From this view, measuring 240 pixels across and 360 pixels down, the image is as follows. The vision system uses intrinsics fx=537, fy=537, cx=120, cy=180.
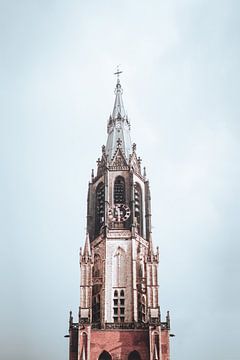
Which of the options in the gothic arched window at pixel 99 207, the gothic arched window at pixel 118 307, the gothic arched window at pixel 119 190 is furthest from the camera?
the gothic arched window at pixel 119 190

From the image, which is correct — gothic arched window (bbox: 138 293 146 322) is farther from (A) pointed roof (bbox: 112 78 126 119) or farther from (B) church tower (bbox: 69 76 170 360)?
(A) pointed roof (bbox: 112 78 126 119)

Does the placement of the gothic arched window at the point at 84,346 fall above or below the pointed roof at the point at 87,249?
below

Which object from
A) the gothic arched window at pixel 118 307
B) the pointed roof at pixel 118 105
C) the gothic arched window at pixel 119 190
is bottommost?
the gothic arched window at pixel 118 307

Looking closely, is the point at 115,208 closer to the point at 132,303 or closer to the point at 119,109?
the point at 132,303

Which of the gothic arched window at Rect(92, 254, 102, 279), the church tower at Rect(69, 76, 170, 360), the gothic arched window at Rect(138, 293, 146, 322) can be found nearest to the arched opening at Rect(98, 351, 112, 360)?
the church tower at Rect(69, 76, 170, 360)

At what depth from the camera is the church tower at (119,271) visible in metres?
57.1

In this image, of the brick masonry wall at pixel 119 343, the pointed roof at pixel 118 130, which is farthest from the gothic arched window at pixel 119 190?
the brick masonry wall at pixel 119 343

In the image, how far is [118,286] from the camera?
206 ft

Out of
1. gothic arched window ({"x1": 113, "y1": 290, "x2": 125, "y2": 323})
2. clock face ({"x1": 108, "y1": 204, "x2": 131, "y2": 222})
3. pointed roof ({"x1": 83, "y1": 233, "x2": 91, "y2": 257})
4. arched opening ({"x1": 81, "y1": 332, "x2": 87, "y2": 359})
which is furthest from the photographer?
clock face ({"x1": 108, "y1": 204, "x2": 131, "y2": 222})

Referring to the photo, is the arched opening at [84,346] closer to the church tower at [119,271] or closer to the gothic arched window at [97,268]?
the church tower at [119,271]

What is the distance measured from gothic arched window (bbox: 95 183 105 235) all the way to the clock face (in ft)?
4.60

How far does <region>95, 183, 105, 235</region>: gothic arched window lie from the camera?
2721 inches

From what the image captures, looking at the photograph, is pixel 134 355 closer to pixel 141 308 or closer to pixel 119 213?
pixel 141 308

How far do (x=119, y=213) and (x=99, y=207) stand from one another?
135 inches
